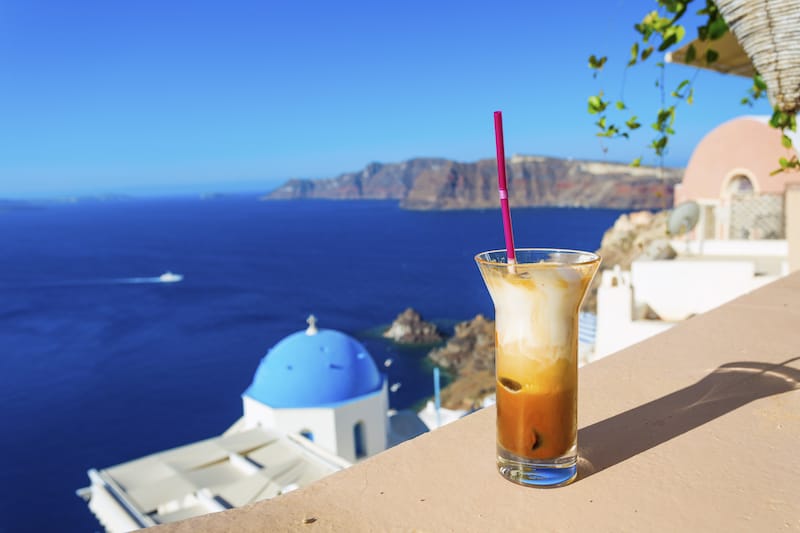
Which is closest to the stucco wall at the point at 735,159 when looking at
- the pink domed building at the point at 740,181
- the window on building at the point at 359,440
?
the pink domed building at the point at 740,181

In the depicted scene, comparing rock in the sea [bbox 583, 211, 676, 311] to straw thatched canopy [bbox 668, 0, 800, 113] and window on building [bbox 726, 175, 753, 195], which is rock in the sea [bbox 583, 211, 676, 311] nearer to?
window on building [bbox 726, 175, 753, 195]

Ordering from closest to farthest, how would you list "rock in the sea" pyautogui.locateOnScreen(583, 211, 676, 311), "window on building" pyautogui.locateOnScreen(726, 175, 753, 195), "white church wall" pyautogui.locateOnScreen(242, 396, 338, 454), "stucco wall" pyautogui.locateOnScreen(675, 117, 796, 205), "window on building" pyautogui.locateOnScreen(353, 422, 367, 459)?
"white church wall" pyautogui.locateOnScreen(242, 396, 338, 454) < "window on building" pyautogui.locateOnScreen(353, 422, 367, 459) < "stucco wall" pyautogui.locateOnScreen(675, 117, 796, 205) < "window on building" pyautogui.locateOnScreen(726, 175, 753, 195) < "rock in the sea" pyautogui.locateOnScreen(583, 211, 676, 311)

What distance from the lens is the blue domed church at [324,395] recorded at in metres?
10.8

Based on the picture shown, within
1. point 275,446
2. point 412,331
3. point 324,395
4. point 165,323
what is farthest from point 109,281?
point 275,446

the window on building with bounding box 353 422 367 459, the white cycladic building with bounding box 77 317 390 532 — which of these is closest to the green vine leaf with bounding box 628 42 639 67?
the white cycladic building with bounding box 77 317 390 532

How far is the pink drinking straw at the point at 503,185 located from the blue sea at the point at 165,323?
56.5 ft

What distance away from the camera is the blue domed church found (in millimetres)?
10789

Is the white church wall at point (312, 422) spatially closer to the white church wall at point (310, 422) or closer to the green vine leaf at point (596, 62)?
the white church wall at point (310, 422)

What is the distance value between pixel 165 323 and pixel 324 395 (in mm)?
25925

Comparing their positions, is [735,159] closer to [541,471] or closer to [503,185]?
[503,185]

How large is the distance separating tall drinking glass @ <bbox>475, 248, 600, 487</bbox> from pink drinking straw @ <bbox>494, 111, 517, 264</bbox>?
2.2 inches

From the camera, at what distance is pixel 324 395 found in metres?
10.9

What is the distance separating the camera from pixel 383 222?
91.8 meters

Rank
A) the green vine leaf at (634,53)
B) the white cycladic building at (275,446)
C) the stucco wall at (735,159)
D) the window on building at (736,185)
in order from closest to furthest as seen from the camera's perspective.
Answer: the green vine leaf at (634,53)
the white cycladic building at (275,446)
the stucco wall at (735,159)
the window on building at (736,185)
